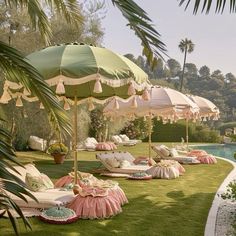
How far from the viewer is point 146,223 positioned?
7.38m

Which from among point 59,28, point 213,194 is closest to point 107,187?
point 213,194

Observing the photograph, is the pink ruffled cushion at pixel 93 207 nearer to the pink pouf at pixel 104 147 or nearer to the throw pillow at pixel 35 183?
the throw pillow at pixel 35 183

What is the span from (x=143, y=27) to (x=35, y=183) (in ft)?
19.8

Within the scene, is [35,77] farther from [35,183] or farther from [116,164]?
[116,164]

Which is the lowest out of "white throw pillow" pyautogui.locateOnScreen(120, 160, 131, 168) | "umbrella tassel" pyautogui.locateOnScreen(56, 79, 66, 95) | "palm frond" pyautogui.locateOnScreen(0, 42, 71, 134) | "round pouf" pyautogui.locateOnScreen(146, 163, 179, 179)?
"round pouf" pyautogui.locateOnScreen(146, 163, 179, 179)

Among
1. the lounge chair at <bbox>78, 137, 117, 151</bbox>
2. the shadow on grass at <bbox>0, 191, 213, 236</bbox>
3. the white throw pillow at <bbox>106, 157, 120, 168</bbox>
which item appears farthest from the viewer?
the lounge chair at <bbox>78, 137, 117, 151</bbox>

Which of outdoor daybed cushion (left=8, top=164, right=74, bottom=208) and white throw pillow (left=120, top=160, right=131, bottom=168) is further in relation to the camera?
white throw pillow (left=120, top=160, right=131, bottom=168)

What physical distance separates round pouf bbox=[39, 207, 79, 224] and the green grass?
0.35 ft

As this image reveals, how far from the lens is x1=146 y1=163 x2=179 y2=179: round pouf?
12.9m

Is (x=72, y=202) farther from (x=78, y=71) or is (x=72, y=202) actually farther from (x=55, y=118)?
(x=55, y=118)

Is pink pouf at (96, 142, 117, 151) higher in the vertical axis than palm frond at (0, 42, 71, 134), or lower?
Answer: lower

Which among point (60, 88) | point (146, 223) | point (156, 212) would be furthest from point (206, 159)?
point (60, 88)

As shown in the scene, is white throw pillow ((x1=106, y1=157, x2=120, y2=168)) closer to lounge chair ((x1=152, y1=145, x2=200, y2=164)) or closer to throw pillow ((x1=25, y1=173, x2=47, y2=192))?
lounge chair ((x1=152, y1=145, x2=200, y2=164))

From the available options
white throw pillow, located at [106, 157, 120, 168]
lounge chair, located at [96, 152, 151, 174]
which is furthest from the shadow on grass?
white throw pillow, located at [106, 157, 120, 168]
